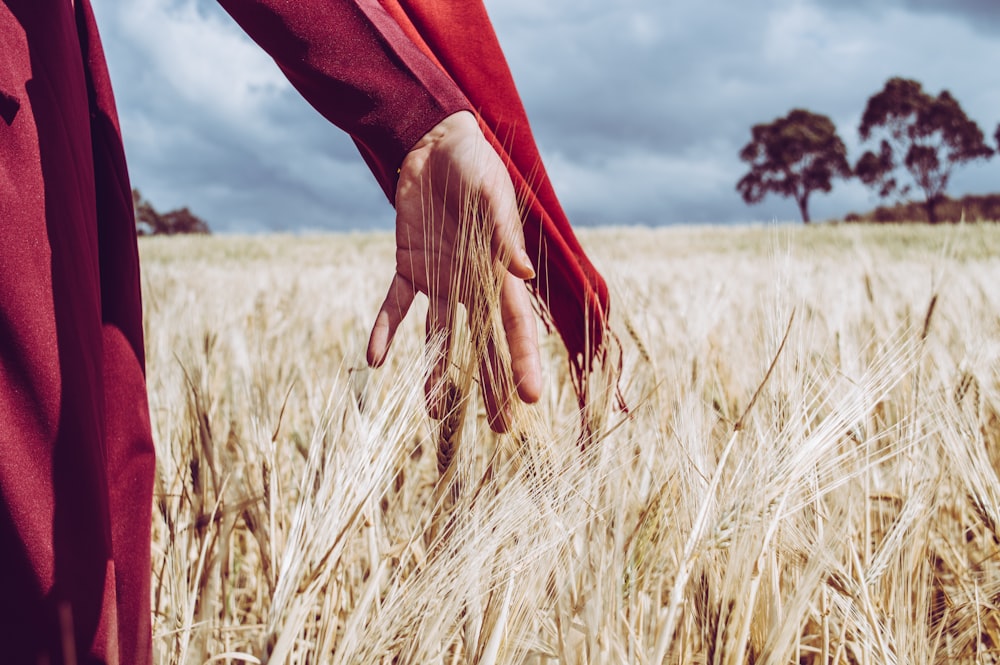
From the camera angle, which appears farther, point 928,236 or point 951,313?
point 928,236

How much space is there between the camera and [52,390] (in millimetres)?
528

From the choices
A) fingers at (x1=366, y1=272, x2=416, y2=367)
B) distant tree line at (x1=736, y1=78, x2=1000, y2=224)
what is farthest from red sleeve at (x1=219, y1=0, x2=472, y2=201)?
distant tree line at (x1=736, y1=78, x2=1000, y2=224)

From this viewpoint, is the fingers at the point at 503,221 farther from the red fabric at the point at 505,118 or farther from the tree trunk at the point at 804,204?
the tree trunk at the point at 804,204

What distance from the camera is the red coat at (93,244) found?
20.6 inches

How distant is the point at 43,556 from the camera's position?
1.71ft

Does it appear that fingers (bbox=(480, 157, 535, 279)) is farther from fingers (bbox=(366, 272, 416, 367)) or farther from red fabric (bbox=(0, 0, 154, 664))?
red fabric (bbox=(0, 0, 154, 664))

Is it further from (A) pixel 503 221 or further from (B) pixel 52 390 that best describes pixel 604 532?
(B) pixel 52 390

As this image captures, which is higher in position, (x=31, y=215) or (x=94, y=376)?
(x=31, y=215)

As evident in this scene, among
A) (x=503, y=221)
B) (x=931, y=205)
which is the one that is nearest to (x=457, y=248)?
(x=503, y=221)

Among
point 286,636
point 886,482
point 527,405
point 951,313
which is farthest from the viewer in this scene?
point 951,313

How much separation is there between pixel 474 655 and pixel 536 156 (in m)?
0.51

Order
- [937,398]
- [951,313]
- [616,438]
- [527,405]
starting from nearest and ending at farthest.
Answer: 1. [527,405]
2. [616,438]
3. [937,398]
4. [951,313]

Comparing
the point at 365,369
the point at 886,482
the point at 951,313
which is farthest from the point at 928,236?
the point at 365,369

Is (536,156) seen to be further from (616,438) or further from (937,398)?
(937,398)
